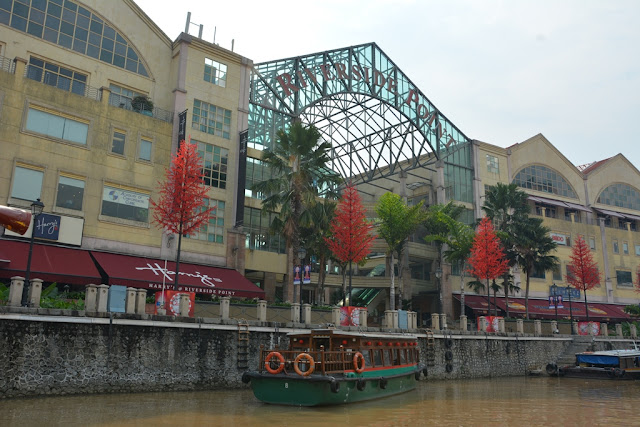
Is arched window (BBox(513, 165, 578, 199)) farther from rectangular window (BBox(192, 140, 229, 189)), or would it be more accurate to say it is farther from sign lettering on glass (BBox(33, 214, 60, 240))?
sign lettering on glass (BBox(33, 214, 60, 240))

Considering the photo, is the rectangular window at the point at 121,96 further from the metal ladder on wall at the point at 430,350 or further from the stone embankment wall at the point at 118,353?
the metal ladder on wall at the point at 430,350

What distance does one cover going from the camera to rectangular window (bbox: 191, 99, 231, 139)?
129ft

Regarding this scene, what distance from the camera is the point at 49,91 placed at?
1276 inches

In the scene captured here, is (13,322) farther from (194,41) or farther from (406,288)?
(406,288)

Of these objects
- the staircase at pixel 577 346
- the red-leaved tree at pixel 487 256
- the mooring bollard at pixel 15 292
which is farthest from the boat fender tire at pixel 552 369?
the mooring bollard at pixel 15 292

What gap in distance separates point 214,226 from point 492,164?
37689 millimetres

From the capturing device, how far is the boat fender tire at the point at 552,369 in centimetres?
4091

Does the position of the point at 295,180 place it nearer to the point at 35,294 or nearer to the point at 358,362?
the point at 358,362

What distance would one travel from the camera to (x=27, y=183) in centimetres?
3103

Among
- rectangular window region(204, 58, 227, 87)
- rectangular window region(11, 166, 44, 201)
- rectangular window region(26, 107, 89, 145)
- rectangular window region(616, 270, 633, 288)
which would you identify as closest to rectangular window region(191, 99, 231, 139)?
rectangular window region(204, 58, 227, 87)

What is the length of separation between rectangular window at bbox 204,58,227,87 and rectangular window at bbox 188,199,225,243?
9373 millimetres

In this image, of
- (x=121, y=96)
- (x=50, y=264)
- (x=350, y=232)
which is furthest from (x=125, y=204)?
(x=350, y=232)

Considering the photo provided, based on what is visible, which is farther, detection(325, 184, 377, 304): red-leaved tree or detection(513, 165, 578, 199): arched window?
detection(513, 165, 578, 199): arched window

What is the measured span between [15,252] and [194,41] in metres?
20.1
